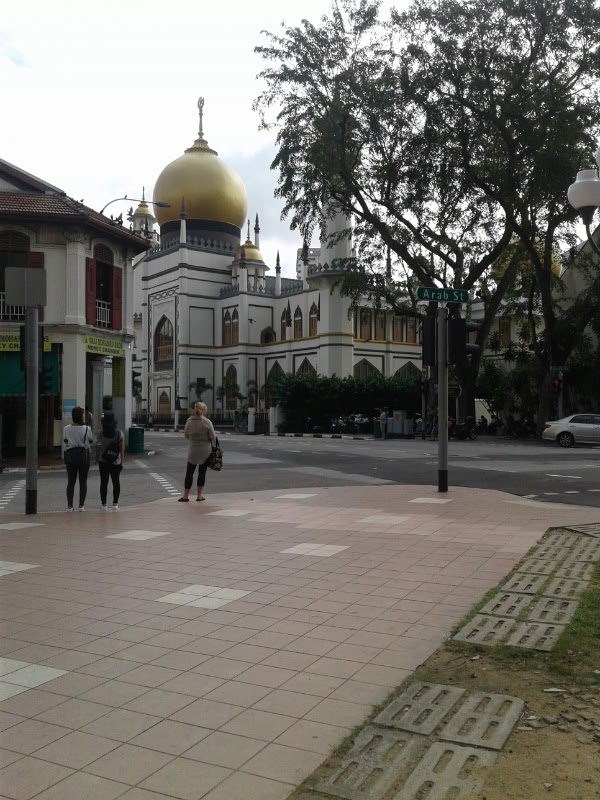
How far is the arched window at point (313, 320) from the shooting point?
199 ft

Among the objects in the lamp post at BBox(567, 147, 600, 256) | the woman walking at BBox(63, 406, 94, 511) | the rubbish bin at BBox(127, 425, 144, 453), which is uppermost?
the lamp post at BBox(567, 147, 600, 256)

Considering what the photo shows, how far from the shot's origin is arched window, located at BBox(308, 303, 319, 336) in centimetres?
6053

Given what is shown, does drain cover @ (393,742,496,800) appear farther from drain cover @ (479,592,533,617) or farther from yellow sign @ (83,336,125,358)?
yellow sign @ (83,336,125,358)

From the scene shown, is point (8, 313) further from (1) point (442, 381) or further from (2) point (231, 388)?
(2) point (231, 388)

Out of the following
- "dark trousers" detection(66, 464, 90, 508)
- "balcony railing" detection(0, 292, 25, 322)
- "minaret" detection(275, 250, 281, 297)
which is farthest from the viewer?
"minaret" detection(275, 250, 281, 297)

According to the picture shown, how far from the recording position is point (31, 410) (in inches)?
463

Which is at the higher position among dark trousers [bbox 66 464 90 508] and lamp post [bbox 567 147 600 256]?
lamp post [bbox 567 147 600 256]

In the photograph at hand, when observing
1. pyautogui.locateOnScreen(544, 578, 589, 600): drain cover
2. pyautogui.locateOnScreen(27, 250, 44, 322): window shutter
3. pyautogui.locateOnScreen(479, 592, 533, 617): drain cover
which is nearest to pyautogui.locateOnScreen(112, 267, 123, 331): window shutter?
pyautogui.locateOnScreen(27, 250, 44, 322): window shutter

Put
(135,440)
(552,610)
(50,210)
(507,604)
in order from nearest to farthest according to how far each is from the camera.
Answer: (552,610)
(507,604)
(50,210)
(135,440)

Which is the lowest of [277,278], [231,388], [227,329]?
[231,388]

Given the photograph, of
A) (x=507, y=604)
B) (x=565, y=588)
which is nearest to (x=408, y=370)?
(x=565, y=588)

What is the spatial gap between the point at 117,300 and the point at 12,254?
4136 millimetres

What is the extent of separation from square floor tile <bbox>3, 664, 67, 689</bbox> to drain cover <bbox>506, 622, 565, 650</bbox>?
2.66 meters

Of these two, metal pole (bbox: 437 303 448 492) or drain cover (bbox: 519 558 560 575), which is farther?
metal pole (bbox: 437 303 448 492)
